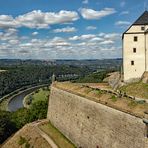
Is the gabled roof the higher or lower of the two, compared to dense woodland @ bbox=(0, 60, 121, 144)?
higher

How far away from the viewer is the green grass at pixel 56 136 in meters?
20.7

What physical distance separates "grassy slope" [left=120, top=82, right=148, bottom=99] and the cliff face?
446 centimetres

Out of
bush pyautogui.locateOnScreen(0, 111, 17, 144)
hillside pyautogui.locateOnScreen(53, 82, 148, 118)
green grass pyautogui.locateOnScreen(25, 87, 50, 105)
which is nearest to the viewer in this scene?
hillside pyautogui.locateOnScreen(53, 82, 148, 118)

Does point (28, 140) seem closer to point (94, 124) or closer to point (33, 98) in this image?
point (94, 124)

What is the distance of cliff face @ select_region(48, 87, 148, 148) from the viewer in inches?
523

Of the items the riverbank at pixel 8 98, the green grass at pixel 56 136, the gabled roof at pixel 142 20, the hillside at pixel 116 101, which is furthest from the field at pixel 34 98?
the hillside at pixel 116 101

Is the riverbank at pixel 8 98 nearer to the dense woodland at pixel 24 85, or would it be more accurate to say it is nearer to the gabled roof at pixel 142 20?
the dense woodland at pixel 24 85

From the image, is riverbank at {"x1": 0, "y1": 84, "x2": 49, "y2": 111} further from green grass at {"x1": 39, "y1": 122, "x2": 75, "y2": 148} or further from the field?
green grass at {"x1": 39, "y1": 122, "x2": 75, "y2": 148}

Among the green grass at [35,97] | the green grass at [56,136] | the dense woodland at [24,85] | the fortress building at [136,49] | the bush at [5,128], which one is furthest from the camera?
the green grass at [35,97]

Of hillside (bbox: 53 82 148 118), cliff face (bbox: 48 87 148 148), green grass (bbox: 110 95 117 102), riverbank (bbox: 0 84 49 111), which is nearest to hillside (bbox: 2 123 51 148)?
cliff face (bbox: 48 87 148 148)

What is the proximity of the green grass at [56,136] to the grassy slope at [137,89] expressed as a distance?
6016 millimetres

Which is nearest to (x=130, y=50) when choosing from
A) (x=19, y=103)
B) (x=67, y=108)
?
(x=67, y=108)

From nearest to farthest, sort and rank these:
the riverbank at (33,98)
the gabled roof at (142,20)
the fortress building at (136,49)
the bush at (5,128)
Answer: the fortress building at (136,49) < the gabled roof at (142,20) < the bush at (5,128) < the riverbank at (33,98)

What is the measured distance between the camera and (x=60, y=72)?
153 metres
